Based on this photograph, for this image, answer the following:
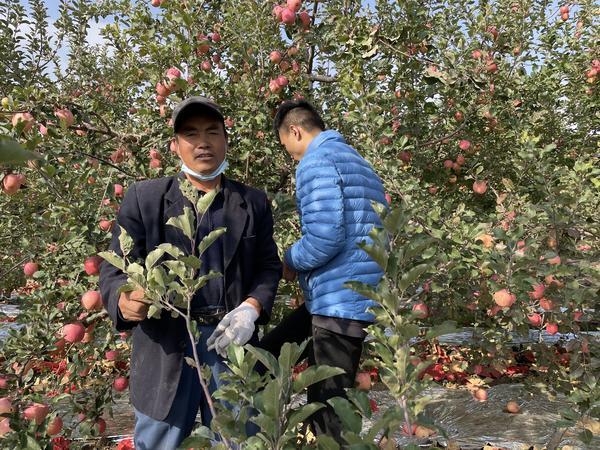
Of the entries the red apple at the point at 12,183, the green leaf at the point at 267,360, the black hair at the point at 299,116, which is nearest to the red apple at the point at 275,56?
the black hair at the point at 299,116

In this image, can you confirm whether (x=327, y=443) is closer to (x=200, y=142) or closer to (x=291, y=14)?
(x=200, y=142)

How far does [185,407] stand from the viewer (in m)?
1.62

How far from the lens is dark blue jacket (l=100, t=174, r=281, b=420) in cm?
157

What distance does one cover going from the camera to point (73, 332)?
6.61 feet

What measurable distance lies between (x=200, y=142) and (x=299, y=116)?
601 millimetres

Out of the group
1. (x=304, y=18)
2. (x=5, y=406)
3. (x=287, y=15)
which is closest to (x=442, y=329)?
(x=5, y=406)

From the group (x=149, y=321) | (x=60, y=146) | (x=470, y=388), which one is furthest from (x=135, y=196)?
(x=470, y=388)

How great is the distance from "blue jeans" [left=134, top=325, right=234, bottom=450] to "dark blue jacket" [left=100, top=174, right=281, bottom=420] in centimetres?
5

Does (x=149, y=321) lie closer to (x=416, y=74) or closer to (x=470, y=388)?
(x=416, y=74)

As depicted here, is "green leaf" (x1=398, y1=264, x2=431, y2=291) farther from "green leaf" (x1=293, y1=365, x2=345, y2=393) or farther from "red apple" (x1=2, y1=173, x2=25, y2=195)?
"red apple" (x1=2, y1=173, x2=25, y2=195)

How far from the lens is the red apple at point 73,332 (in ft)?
6.59

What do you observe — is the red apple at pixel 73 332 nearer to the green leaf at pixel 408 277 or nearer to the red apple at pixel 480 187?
the green leaf at pixel 408 277

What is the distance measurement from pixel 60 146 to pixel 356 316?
160 centimetres

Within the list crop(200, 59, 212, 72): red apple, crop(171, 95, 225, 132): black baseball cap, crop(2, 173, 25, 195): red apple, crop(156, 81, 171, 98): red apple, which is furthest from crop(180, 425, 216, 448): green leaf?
crop(200, 59, 212, 72): red apple
